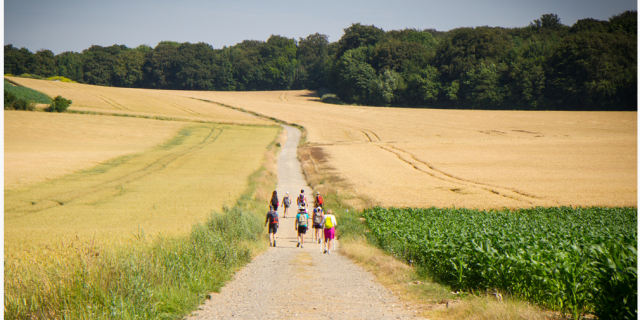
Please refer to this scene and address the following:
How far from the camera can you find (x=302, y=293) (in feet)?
27.6

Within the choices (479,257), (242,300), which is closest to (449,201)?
(479,257)

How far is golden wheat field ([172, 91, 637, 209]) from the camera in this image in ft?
90.7

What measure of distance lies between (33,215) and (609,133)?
7005 centimetres

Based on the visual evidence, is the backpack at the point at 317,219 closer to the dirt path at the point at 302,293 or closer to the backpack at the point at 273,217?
the backpack at the point at 273,217

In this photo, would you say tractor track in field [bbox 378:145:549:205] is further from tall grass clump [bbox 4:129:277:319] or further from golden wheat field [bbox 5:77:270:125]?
golden wheat field [bbox 5:77:270:125]

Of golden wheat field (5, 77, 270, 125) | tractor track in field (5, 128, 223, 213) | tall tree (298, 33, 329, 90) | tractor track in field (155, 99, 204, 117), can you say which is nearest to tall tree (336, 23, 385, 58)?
tall tree (298, 33, 329, 90)

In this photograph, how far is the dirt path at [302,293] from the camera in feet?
23.5

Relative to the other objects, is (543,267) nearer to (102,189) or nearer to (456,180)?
(102,189)

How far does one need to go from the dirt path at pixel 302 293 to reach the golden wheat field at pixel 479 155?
14183 millimetres

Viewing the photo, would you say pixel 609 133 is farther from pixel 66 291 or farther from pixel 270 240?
pixel 66 291

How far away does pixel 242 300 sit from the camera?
8016 mm

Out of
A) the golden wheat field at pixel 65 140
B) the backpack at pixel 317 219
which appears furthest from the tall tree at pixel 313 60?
the backpack at pixel 317 219

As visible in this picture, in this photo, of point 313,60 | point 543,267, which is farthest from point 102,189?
point 313,60

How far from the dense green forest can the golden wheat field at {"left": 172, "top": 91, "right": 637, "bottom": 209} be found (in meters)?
12.5
